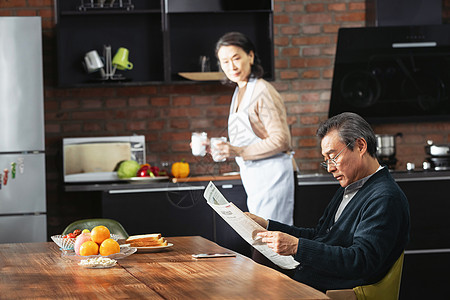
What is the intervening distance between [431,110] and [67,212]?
2638 millimetres

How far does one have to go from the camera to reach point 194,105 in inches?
198

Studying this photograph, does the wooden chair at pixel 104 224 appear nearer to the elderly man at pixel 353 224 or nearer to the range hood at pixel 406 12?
the elderly man at pixel 353 224

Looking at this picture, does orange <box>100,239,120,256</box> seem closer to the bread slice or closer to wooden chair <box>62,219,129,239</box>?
the bread slice

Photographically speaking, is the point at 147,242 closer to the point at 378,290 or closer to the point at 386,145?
the point at 378,290

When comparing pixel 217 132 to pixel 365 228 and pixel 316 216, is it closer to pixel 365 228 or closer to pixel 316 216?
pixel 316 216

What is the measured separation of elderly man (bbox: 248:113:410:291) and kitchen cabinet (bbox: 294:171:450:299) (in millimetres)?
1874

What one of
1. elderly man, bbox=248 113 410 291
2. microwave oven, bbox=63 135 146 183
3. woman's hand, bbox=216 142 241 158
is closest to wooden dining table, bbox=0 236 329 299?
elderly man, bbox=248 113 410 291

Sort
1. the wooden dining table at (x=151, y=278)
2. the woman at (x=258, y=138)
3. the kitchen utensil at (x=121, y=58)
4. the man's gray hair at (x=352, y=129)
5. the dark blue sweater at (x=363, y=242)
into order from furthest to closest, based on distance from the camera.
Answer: the kitchen utensil at (x=121, y=58) → the woman at (x=258, y=138) → the man's gray hair at (x=352, y=129) → the dark blue sweater at (x=363, y=242) → the wooden dining table at (x=151, y=278)

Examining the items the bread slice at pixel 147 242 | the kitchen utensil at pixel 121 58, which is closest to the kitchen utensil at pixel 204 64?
the kitchen utensil at pixel 121 58

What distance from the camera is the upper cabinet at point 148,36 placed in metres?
4.75

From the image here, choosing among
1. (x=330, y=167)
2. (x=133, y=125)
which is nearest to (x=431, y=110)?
(x=133, y=125)

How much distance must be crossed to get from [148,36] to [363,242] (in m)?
3.16

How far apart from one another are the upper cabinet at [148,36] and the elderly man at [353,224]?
8.25 ft

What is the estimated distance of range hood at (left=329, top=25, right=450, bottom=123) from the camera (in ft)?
15.9
